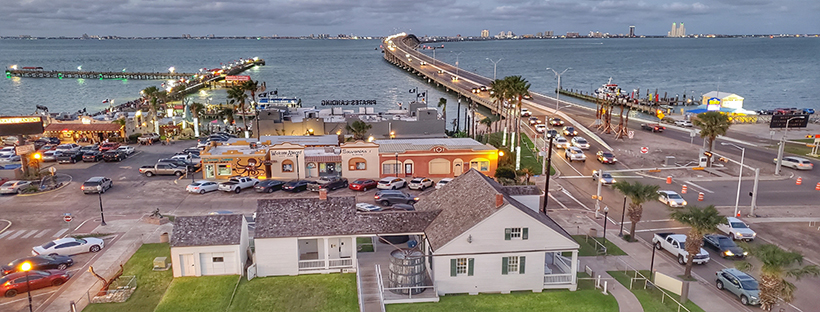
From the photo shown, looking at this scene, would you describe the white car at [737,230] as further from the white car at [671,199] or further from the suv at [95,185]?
the suv at [95,185]

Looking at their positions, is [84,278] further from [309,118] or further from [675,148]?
[675,148]

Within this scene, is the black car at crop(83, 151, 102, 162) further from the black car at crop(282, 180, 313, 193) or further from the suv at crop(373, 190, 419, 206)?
the suv at crop(373, 190, 419, 206)

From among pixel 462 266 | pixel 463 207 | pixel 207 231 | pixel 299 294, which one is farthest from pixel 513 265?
pixel 207 231

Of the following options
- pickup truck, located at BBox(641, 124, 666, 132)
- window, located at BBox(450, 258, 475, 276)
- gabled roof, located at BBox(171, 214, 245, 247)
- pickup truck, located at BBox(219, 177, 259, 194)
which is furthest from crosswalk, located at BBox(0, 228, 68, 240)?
pickup truck, located at BBox(641, 124, 666, 132)

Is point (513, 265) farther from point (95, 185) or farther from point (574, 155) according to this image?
point (95, 185)

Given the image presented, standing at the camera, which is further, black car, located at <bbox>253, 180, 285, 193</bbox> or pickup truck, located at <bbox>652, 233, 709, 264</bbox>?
black car, located at <bbox>253, 180, 285, 193</bbox>

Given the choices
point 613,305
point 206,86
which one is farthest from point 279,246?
point 206,86
